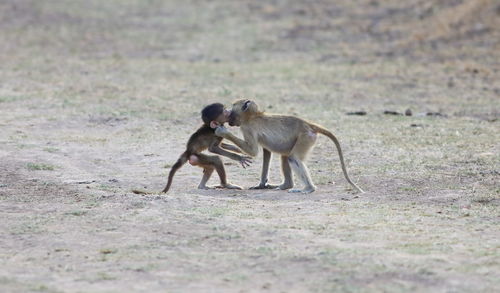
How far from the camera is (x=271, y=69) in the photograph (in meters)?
21.2

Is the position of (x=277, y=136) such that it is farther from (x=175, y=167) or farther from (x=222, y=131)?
(x=175, y=167)

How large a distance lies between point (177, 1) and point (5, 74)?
53.5 feet

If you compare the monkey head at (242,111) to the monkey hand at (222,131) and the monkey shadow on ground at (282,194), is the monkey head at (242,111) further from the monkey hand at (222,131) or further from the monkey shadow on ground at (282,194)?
the monkey shadow on ground at (282,194)

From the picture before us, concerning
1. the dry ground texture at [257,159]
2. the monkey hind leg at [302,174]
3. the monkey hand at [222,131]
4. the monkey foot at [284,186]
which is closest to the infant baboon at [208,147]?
the monkey hand at [222,131]

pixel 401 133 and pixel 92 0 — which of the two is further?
pixel 92 0

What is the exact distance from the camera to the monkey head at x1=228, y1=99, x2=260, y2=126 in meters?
10.5

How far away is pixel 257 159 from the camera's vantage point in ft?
40.5

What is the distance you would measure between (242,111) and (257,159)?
191 cm

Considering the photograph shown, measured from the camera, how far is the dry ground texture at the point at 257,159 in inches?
283

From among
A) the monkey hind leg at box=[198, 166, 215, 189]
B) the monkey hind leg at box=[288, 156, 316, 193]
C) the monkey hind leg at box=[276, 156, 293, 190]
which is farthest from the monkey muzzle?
the monkey hind leg at box=[288, 156, 316, 193]

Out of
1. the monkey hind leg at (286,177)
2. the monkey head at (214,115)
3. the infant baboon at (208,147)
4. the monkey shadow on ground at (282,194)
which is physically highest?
the monkey head at (214,115)

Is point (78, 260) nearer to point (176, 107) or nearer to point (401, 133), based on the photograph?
point (401, 133)

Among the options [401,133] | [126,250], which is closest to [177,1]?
[401,133]

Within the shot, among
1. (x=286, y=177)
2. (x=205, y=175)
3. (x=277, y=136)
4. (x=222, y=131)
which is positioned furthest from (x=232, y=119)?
(x=286, y=177)
